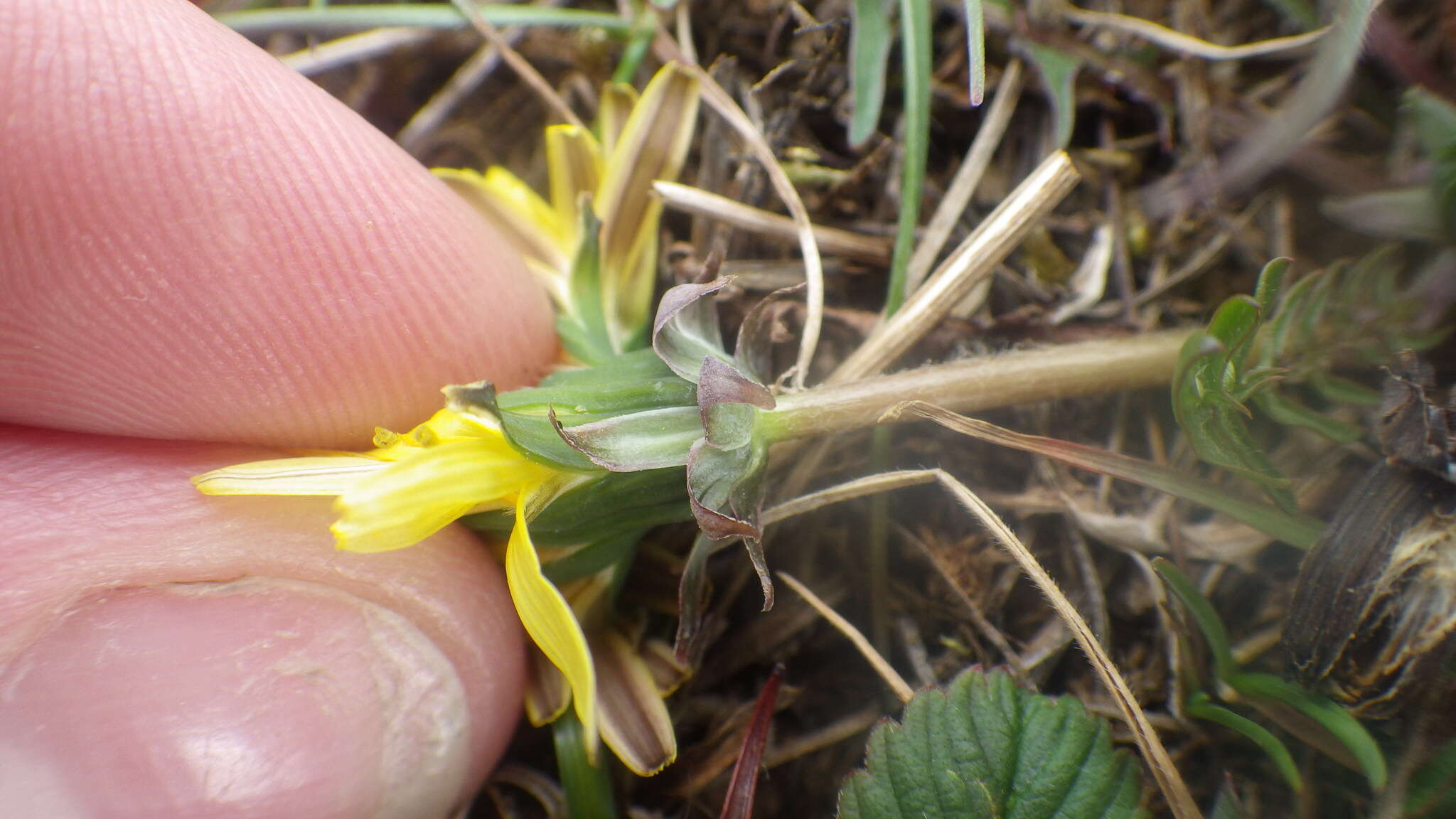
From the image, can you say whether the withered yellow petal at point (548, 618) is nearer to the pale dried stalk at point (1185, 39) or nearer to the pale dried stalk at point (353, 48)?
the pale dried stalk at point (353, 48)

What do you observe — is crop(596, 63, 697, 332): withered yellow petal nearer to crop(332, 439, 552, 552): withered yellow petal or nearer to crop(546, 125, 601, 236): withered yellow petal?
crop(546, 125, 601, 236): withered yellow petal

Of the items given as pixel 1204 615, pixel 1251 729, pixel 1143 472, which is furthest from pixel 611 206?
pixel 1251 729

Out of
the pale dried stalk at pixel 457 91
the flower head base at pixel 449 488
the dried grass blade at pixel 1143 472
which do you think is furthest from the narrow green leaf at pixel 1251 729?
the pale dried stalk at pixel 457 91

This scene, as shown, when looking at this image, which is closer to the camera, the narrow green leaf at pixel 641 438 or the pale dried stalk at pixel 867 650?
the narrow green leaf at pixel 641 438

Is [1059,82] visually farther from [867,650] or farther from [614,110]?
[867,650]

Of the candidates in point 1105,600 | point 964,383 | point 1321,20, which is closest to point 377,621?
point 964,383

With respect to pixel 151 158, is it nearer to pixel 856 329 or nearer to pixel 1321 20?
pixel 856 329
